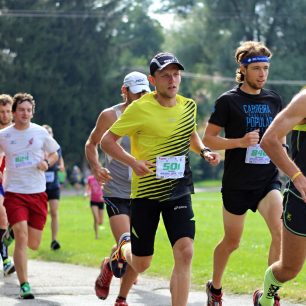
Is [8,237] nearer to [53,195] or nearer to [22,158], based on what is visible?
[22,158]

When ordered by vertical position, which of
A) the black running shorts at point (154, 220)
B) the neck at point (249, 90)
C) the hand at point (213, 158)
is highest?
the neck at point (249, 90)

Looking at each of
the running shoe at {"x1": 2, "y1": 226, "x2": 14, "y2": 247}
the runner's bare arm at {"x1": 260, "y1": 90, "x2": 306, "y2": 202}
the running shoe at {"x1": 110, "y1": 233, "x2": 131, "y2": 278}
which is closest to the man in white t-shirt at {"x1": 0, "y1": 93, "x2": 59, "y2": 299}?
the running shoe at {"x1": 2, "y1": 226, "x2": 14, "y2": 247}

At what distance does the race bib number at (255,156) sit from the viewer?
26.9 feet

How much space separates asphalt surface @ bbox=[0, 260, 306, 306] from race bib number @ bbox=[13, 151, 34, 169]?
4.36 feet

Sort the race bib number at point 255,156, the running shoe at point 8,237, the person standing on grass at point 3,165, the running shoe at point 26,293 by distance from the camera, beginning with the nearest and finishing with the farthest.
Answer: the race bib number at point 255,156 < the running shoe at point 26,293 < the person standing on grass at point 3,165 < the running shoe at point 8,237

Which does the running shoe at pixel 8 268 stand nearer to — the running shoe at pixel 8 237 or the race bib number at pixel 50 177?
the running shoe at pixel 8 237

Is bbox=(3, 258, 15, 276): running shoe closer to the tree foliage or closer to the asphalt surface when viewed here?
the asphalt surface

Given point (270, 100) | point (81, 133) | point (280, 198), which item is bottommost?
point (81, 133)

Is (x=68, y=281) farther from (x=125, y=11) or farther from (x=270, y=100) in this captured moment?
(x=125, y=11)

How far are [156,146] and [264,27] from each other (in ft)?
210

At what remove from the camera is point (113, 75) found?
223ft

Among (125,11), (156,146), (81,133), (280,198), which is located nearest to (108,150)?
(156,146)

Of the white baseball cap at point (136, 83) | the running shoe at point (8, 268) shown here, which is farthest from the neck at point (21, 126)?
the running shoe at point (8, 268)

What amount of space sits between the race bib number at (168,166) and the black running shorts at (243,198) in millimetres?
990
